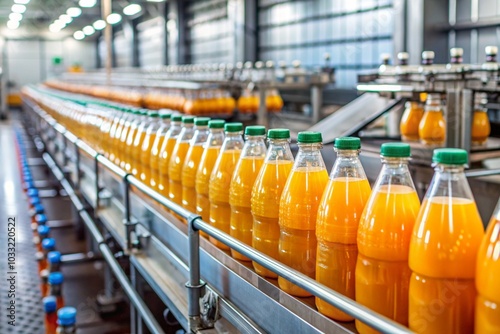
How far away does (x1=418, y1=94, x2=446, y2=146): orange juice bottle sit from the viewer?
7.86ft

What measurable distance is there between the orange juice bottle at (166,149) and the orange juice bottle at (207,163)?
323 mm

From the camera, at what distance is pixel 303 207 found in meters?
1.03

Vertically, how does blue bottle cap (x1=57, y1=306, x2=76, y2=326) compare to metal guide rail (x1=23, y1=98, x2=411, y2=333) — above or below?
below

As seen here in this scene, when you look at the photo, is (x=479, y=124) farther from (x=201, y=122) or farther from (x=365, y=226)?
(x=365, y=226)

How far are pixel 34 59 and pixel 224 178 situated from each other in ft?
81.5

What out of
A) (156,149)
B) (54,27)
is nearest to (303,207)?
(156,149)

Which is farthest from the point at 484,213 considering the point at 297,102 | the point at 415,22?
the point at 297,102

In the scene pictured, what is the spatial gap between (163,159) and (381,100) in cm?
244

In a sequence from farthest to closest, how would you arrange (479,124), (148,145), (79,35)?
(79,35), (479,124), (148,145)

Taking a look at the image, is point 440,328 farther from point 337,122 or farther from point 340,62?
point 340,62

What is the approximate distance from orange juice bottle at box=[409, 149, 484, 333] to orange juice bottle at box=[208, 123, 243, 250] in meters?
0.64

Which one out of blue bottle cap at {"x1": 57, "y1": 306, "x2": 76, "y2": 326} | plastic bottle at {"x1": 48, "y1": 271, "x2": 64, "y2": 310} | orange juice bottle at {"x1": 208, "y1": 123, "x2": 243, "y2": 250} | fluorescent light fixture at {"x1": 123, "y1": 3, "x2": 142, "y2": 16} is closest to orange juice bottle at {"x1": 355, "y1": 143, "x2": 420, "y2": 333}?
orange juice bottle at {"x1": 208, "y1": 123, "x2": 243, "y2": 250}

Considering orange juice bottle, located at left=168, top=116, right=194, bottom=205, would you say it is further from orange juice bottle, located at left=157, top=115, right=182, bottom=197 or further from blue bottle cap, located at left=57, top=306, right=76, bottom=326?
blue bottle cap, located at left=57, top=306, right=76, bottom=326

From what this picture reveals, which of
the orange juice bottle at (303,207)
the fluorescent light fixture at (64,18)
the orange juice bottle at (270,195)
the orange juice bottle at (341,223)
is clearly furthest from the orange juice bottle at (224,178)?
the fluorescent light fixture at (64,18)
